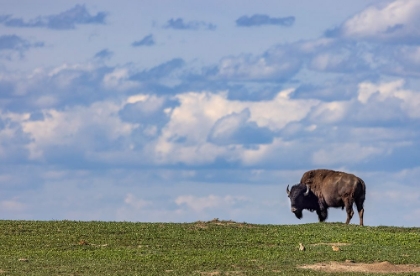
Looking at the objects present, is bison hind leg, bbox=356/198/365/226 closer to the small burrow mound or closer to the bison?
the bison

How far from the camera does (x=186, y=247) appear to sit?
24859 millimetres

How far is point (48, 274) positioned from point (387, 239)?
11078mm

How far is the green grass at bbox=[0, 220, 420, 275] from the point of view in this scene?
840 inches

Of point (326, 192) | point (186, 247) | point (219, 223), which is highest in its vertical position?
point (326, 192)

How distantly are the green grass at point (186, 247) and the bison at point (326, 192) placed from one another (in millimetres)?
3929

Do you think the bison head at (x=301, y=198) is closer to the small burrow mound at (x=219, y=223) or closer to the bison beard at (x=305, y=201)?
the bison beard at (x=305, y=201)

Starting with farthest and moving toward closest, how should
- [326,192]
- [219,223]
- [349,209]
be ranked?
[326,192] < [349,209] < [219,223]

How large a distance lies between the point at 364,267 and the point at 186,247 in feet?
17.2

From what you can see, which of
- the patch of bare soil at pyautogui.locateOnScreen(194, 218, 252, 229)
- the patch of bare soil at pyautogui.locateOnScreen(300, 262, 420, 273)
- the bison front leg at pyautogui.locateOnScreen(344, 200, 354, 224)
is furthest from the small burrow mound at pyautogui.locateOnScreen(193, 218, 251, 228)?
the patch of bare soil at pyautogui.locateOnScreen(300, 262, 420, 273)

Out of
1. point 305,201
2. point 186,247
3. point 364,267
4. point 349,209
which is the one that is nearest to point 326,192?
point 305,201

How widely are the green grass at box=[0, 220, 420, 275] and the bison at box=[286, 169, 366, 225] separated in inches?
155

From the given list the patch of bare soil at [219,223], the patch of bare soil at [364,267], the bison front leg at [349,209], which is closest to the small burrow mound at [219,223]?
the patch of bare soil at [219,223]

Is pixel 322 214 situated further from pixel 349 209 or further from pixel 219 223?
pixel 219 223

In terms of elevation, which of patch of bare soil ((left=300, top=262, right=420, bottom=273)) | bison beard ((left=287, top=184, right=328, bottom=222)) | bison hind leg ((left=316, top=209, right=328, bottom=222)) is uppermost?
bison beard ((left=287, top=184, right=328, bottom=222))
